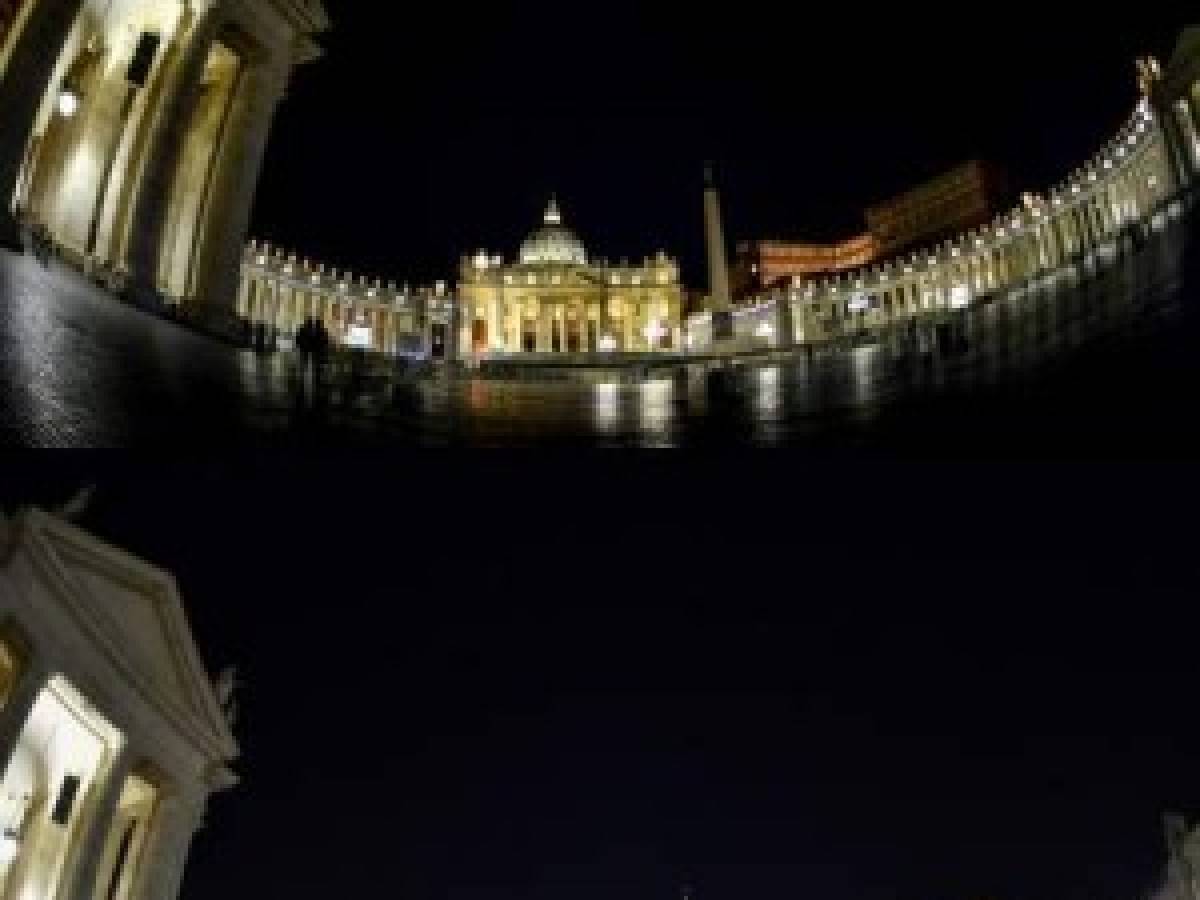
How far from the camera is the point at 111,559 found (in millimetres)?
23141

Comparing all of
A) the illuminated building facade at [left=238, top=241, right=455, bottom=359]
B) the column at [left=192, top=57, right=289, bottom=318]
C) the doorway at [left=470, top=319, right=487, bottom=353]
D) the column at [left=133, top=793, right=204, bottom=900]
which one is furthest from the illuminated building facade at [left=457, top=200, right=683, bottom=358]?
the column at [left=133, top=793, right=204, bottom=900]

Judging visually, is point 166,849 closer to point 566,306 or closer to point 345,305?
point 345,305

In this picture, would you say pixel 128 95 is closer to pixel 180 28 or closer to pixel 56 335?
pixel 180 28

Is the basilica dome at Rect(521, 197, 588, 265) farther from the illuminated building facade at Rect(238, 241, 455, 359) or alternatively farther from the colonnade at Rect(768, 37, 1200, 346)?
the colonnade at Rect(768, 37, 1200, 346)

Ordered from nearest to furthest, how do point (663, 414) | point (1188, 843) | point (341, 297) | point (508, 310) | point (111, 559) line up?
1. point (663, 414)
2. point (111, 559)
3. point (1188, 843)
4. point (341, 297)
5. point (508, 310)

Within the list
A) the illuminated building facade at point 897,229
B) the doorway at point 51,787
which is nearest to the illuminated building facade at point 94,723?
the doorway at point 51,787

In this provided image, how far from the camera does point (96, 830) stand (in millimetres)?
22875

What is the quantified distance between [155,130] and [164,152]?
0.86 metres

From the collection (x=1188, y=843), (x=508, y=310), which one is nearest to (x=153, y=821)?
(x=1188, y=843)

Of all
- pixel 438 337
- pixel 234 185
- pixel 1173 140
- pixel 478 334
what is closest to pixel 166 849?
pixel 234 185

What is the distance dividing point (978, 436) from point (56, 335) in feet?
34.3

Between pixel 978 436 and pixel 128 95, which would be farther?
pixel 128 95

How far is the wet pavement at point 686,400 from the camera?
8.88 meters

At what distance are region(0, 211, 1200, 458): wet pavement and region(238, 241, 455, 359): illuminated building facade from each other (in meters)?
65.6
